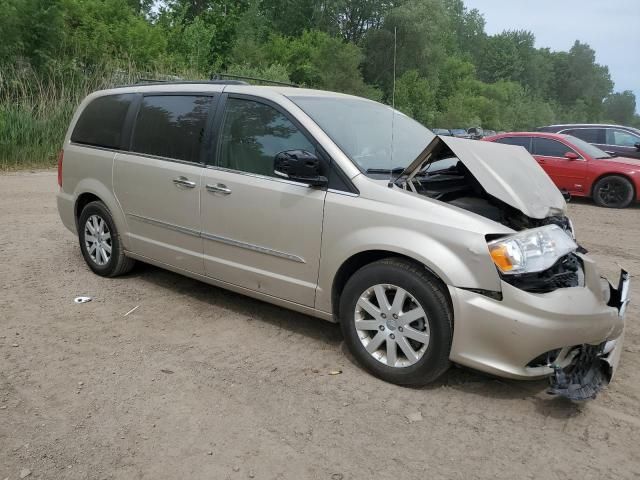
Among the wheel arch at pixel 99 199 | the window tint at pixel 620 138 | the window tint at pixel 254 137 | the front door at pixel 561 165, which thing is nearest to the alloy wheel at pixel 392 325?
the window tint at pixel 254 137

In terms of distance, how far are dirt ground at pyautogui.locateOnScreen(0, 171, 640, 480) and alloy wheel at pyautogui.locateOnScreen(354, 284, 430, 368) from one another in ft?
0.65

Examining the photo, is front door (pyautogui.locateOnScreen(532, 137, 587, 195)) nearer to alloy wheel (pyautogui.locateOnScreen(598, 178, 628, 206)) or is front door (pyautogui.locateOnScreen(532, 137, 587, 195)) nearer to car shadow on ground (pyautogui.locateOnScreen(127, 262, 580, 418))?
alloy wheel (pyautogui.locateOnScreen(598, 178, 628, 206))

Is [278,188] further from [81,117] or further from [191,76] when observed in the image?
[191,76]

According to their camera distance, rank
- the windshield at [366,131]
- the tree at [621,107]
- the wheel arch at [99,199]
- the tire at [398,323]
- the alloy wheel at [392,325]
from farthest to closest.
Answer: the tree at [621,107]
the wheel arch at [99,199]
the windshield at [366,131]
the alloy wheel at [392,325]
the tire at [398,323]

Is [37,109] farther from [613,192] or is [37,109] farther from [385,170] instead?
[613,192]

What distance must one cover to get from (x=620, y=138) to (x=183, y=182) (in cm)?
1245

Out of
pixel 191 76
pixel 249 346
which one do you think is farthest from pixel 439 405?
pixel 191 76

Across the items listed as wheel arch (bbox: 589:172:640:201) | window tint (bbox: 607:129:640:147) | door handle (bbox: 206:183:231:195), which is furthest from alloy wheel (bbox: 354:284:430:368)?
window tint (bbox: 607:129:640:147)

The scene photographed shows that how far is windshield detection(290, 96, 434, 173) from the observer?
3980 mm

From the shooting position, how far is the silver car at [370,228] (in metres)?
3.22

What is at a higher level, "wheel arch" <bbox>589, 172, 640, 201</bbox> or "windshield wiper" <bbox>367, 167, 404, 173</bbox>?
"windshield wiper" <bbox>367, 167, 404, 173</bbox>

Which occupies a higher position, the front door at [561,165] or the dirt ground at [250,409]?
the front door at [561,165]

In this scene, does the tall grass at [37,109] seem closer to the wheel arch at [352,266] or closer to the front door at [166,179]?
the front door at [166,179]

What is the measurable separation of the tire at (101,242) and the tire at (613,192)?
9584 millimetres
